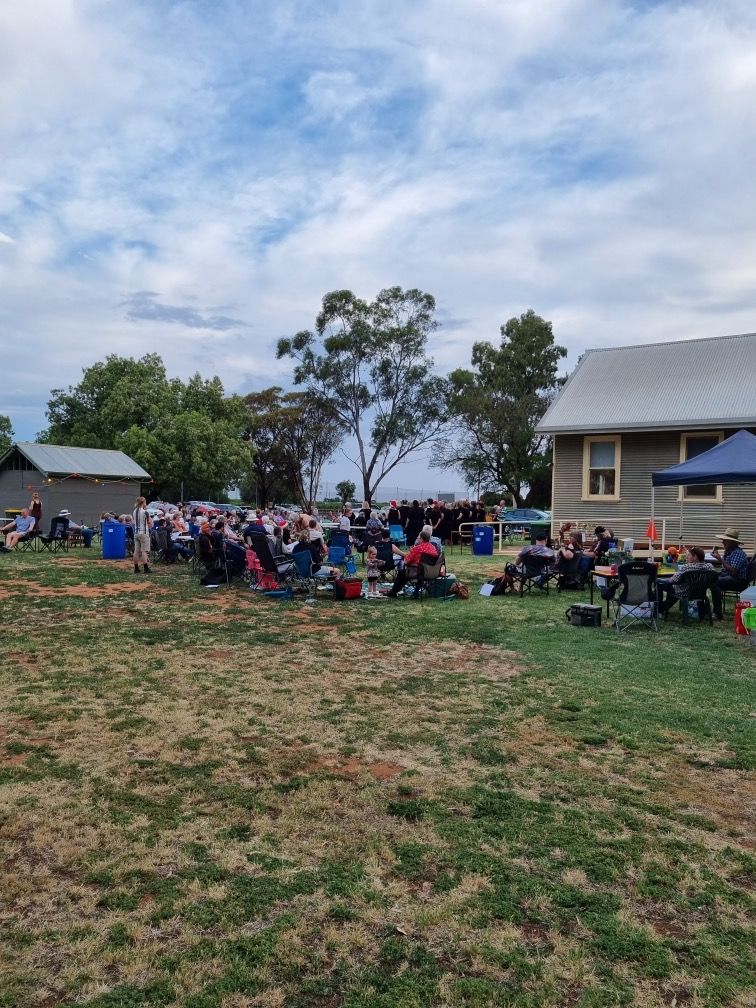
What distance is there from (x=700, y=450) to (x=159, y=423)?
99.9 ft

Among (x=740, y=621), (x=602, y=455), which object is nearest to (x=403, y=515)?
(x=602, y=455)

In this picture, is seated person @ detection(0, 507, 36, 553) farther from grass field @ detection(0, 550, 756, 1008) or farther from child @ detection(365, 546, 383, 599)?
grass field @ detection(0, 550, 756, 1008)

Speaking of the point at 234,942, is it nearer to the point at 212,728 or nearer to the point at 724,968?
the point at 724,968

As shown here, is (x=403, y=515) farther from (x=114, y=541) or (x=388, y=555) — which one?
(x=114, y=541)

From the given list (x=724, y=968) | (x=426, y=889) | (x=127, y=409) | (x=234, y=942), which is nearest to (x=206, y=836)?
(x=234, y=942)

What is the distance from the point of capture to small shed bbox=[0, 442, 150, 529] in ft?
79.1

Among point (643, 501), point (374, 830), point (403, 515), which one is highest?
point (643, 501)

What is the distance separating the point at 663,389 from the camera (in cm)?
1798

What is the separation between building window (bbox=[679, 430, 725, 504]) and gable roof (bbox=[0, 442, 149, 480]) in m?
18.9

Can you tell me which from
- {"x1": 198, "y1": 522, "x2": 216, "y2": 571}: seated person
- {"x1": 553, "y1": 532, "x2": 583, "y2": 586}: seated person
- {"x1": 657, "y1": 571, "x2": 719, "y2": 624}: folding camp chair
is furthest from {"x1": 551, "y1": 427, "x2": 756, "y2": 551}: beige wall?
{"x1": 198, "y1": 522, "x2": 216, "y2": 571}: seated person

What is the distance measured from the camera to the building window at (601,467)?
708 inches

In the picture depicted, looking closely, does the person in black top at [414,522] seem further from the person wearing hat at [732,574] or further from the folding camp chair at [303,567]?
the person wearing hat at [732,574]

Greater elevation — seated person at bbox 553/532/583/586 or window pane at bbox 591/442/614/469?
window pane at bbox 591/442/614/469

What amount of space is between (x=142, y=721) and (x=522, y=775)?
259 cm
